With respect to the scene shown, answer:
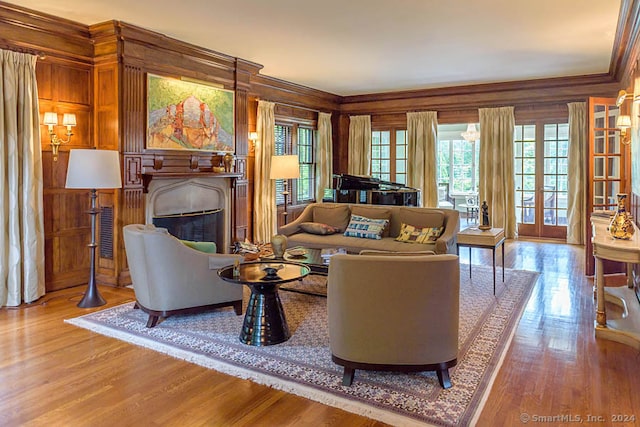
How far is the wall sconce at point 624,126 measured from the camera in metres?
5.34

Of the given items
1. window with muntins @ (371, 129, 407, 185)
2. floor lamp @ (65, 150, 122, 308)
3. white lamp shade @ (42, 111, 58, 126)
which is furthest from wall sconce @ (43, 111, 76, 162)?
window with muntins @ (371, 129, 407, 185)

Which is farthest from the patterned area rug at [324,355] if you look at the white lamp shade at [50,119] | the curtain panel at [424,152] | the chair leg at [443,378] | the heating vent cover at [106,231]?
the curtain panel at [424,152]

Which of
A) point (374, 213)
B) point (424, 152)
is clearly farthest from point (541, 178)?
point (374, 213)

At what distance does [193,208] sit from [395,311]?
164 inches

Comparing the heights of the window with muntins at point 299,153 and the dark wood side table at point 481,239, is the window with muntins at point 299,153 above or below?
above

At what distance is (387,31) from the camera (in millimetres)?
5453

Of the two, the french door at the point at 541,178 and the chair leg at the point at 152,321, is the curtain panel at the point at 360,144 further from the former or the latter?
the chair leg at the point at 152,321

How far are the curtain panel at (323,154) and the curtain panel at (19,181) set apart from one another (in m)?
5.84

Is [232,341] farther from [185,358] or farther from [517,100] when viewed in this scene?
[517,100]

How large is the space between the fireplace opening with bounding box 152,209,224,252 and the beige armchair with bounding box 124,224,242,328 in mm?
1874

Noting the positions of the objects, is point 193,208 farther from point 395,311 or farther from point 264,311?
point 395,311

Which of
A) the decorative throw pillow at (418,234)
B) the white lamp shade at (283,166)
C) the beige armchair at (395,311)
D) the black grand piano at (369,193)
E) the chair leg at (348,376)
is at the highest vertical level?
the white lamp shade at (283,166)

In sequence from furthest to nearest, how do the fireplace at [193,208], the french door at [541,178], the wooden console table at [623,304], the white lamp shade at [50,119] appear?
the french door at [541,178], the fireplace at [193,208], the white lamp shade at [50,119], the wooden console table at [623,304]

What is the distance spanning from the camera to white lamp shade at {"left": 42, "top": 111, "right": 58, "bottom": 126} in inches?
195
